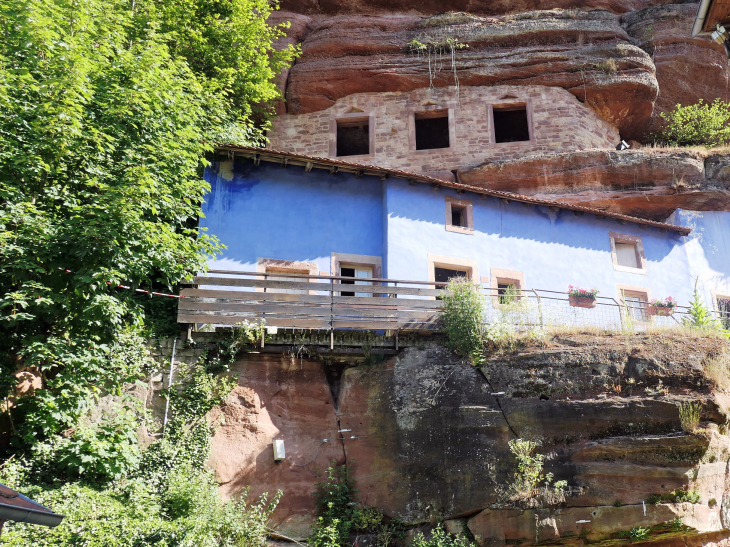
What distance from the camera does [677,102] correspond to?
945 inches

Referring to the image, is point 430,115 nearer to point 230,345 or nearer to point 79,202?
point 230,345

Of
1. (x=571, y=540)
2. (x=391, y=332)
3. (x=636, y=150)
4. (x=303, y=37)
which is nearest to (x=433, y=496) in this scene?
(x=571, y=540)

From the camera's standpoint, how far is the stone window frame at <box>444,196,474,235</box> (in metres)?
17.1

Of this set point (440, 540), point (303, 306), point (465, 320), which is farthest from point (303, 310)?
point (440, 540)

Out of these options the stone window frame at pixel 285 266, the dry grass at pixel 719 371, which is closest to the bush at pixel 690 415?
the dry grass at pixel 719 371

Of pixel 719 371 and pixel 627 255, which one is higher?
pixel 627 255

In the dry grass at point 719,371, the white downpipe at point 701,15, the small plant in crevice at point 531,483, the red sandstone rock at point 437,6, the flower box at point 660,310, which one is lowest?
the small plant in crevice at point 531,483

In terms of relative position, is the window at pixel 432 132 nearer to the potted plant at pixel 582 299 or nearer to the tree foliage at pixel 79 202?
the potted plant at pixel 582 299

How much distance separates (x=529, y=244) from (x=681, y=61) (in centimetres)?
1101

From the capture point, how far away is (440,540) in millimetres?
11477

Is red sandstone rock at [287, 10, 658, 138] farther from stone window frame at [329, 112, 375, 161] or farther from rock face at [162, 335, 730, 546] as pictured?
rock face at [162, 335, 730, 546]

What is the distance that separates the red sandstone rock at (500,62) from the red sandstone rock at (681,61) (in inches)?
52.2

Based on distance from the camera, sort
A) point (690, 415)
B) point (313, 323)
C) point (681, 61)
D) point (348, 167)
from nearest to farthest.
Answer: point (690, 415), point (313, 323), point (348, 167), point (681, 61)

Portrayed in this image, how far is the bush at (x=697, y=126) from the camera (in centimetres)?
2281
